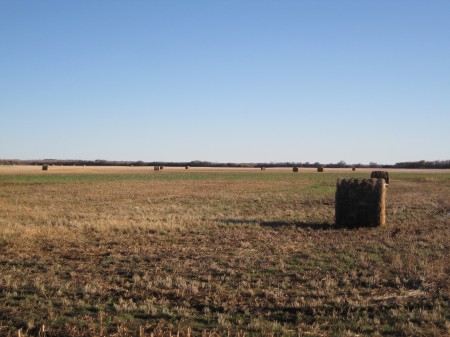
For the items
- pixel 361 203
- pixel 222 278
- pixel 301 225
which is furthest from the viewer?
pixel 301 225

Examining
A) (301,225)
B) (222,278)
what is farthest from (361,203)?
(222,278)

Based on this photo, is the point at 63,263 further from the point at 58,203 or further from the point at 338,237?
the point at 58,203

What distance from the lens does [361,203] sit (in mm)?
17359

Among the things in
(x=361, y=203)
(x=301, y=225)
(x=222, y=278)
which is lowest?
(x=222, y=278)

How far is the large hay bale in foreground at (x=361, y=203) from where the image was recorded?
17.2 meters

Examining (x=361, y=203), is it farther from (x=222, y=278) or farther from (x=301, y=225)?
(x=222, y=278)

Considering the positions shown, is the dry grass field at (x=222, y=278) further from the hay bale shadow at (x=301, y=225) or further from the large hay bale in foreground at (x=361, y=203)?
the large hay bale in foreground at (x=361, y=203)

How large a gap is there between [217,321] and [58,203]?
829 inches

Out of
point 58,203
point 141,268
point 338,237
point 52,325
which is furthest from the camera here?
point 58,203

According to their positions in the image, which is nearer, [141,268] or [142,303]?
[142,303]

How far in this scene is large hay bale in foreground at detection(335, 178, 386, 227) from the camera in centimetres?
1717

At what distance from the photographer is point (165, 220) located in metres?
19.0

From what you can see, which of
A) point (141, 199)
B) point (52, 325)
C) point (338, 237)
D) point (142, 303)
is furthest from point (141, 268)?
point (141, 199)

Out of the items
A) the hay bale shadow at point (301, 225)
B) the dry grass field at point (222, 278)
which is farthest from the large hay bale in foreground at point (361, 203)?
the dry grass field at point (222, 278)
